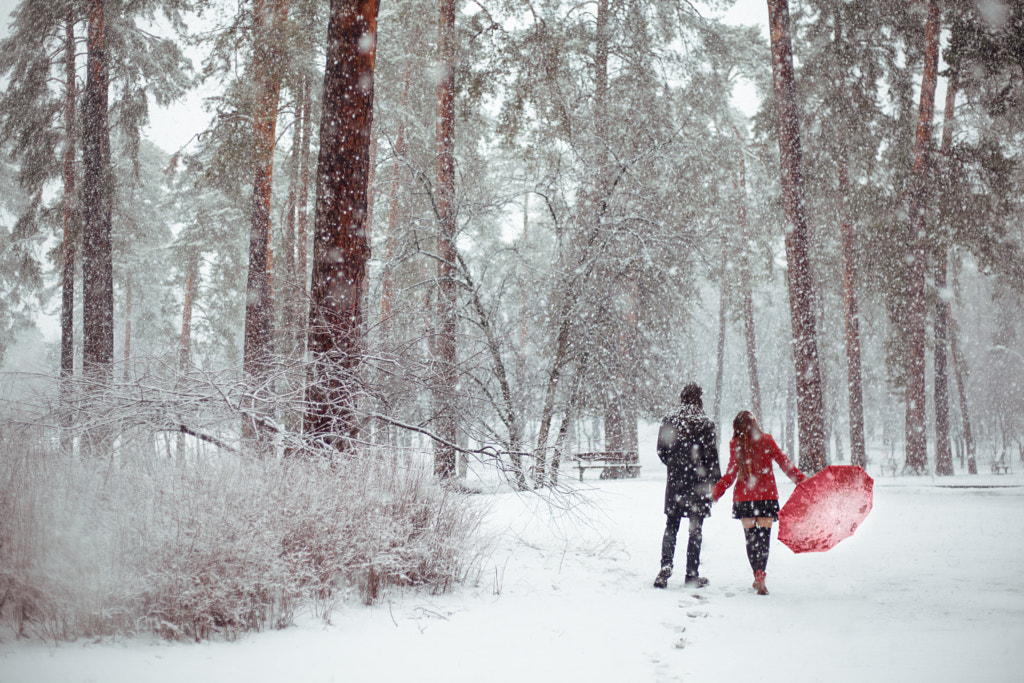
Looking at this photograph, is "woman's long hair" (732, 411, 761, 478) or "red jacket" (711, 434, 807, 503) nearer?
"red jacket" (711, 434, 807, 503)

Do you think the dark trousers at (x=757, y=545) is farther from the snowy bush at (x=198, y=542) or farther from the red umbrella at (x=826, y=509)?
the snowy bush at (x=198, y=542)

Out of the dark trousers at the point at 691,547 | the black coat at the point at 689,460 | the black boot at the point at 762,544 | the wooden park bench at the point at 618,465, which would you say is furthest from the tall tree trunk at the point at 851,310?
the dark trousers at the point at 691,547

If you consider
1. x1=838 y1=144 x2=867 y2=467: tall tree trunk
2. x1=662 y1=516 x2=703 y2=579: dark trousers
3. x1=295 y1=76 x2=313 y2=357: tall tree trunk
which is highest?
x1=295 y1=76 x2=313 y2=357: tall tree trunk

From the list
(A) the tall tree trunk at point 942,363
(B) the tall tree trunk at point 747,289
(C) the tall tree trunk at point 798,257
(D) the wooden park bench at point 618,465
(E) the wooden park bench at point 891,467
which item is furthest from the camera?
(B) the tall tree trunk at point 747,289

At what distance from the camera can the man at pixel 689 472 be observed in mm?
5582

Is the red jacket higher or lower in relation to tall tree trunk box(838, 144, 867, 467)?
lower

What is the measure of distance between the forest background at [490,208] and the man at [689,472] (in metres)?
1.18

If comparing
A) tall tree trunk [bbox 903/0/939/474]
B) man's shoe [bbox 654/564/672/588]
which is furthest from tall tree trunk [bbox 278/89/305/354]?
tall tree trunk [bbox 903/0/939/474]

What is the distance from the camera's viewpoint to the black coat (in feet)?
18.5

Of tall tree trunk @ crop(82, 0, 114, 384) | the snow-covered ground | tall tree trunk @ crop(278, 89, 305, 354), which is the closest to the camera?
the snow-covered ground

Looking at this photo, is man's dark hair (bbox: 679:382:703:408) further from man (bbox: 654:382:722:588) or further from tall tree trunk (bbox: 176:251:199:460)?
tall tree trunk (bbox: 176:251:199:460)

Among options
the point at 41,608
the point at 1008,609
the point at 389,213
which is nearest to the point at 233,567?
the point at 41,608

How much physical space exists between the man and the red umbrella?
0.73 meters

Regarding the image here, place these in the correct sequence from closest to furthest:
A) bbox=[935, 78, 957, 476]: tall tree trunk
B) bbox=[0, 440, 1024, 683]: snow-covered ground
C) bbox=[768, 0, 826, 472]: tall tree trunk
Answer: bbox=[0, 440, 1024, 683]: snow-covered ground → bbox=[768, 0, 826, 472]: tall tree trunk → bbox=[935, 78, 957, 476]: tall tree trunk
